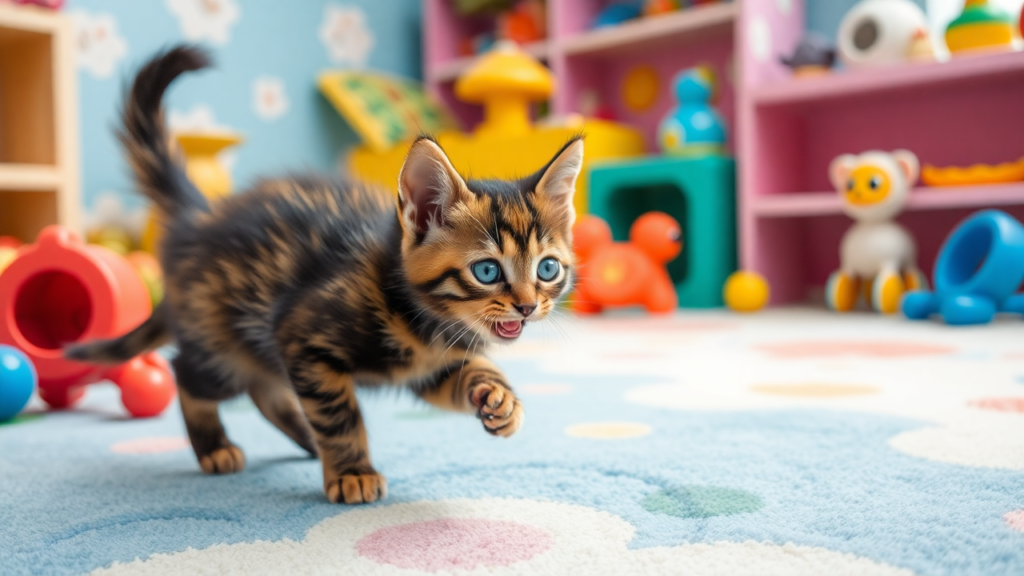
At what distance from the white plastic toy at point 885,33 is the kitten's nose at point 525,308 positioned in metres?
2.15

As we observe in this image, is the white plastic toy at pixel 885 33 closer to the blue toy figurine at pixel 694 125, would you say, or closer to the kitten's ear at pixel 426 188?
the blue toy figurine at pixel 694 125

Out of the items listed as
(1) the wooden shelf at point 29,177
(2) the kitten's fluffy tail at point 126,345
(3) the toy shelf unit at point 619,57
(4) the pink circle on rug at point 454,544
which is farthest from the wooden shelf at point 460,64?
(4) the pink circle on rug at point 454,544

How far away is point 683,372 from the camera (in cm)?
155

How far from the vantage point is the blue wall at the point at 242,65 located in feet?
9.64

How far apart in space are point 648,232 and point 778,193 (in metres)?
0.53

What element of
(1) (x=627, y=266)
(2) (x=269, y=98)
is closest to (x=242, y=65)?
(2) (x=269, y=98)

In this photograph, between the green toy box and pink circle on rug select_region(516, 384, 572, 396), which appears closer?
pink circle on rug select_region(516, 384, 572, 396)

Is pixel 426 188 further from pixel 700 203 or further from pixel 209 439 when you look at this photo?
pixel 700 203

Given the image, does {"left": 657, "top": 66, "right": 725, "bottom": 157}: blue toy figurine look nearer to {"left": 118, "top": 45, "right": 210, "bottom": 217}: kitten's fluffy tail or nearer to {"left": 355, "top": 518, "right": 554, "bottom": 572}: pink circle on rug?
{"left": 118, "top": 45, "right": 210, "bottom": 217}: kitten's fluffy tail

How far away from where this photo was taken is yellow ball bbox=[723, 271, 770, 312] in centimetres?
270

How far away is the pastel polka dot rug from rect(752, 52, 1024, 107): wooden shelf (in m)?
1.16

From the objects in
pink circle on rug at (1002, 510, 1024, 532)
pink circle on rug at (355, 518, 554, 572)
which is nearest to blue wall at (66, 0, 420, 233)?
pink circle on rug at (355, 518, 554, 572)

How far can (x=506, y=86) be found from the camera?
312 centimetres

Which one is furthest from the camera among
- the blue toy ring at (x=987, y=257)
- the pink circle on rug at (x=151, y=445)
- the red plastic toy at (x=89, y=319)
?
the blue toy ring at (x=987, y=257)
